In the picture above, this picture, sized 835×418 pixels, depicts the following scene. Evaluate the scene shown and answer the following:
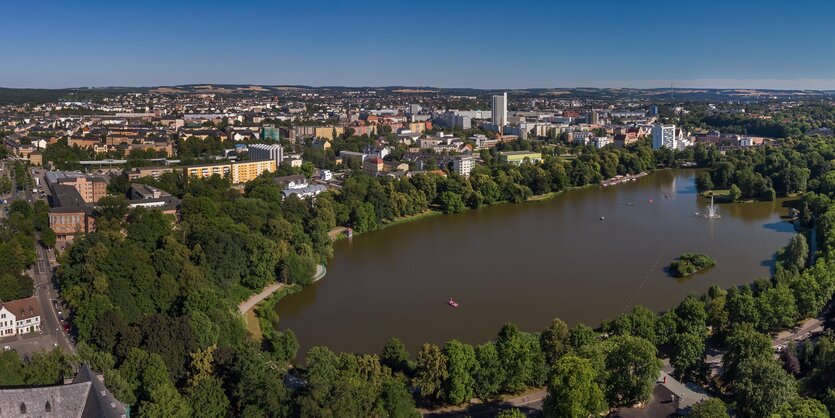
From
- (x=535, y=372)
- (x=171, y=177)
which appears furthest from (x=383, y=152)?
(x=535, y=372)

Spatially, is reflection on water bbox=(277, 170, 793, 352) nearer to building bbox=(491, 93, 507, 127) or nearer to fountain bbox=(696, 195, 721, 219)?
fountain bbox=(696, 195, 721, 219)

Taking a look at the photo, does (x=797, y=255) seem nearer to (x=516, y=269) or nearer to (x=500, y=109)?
(x=516, y=269)

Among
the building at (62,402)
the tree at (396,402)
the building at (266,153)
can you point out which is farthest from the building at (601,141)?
the building at (62,402)

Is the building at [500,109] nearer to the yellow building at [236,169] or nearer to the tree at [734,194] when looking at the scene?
the yellow building at [236,169]

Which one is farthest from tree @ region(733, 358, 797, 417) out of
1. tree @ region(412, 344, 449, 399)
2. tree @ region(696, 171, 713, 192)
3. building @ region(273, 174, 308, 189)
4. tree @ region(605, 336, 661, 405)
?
tree @ region(696, 171, 713, 192)

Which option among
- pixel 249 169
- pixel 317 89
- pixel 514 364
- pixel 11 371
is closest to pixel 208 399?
pixel 11 371

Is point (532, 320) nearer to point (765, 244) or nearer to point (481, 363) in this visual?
point (481, 363)
